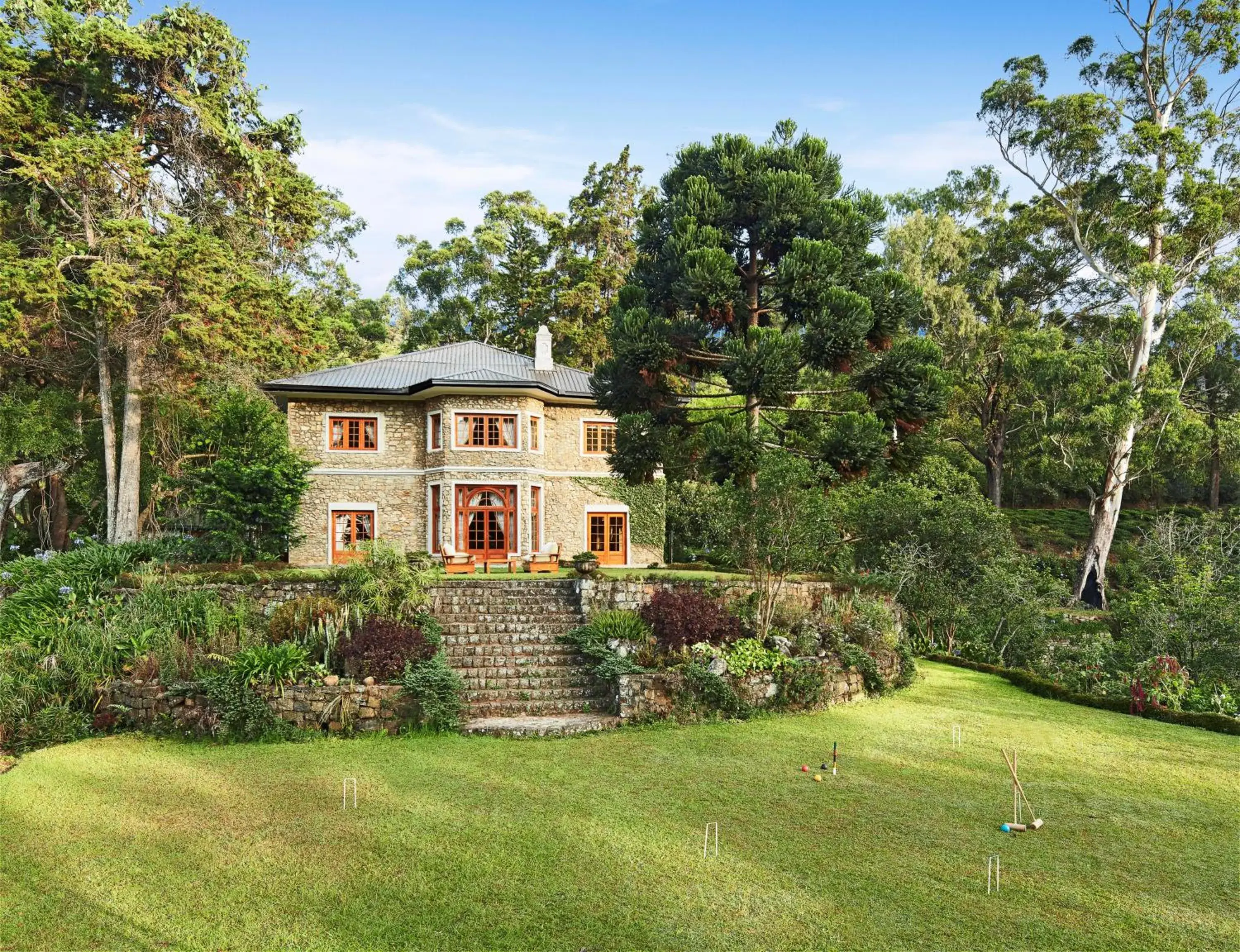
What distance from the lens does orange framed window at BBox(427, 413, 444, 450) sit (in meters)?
20.8

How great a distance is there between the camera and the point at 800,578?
1470 cm

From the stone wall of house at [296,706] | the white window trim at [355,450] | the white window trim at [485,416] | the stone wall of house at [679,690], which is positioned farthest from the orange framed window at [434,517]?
the stone wall of house at [679,690]

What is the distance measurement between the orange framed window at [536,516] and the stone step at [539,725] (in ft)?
34.9

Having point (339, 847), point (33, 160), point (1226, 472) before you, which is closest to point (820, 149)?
point (339, 847)

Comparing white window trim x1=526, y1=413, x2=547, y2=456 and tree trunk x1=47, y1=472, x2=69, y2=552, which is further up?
white window trim x1=526, y1=413, x2=547, y2=456

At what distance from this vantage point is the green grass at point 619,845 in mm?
4895

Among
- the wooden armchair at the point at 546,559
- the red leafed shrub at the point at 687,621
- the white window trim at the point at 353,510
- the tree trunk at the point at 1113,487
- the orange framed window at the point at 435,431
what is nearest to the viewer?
the red leafed shrub at the point at 687,621

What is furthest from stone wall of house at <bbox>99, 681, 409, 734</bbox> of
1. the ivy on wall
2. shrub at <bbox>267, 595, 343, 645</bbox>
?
the ivy on wall

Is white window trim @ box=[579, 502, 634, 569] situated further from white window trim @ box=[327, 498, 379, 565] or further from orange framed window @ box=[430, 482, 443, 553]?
white window trim @ box=[327, 498, 379, 565]

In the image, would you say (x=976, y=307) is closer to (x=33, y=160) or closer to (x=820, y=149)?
(x=820, y=149)

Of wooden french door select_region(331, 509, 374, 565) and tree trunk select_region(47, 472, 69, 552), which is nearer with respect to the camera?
wooden french door select_region(331, 509, 374, 565)

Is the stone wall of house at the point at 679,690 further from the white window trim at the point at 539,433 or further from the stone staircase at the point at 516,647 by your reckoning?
the white window trim at the point at 539,433

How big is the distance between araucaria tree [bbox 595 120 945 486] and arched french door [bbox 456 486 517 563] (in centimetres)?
442

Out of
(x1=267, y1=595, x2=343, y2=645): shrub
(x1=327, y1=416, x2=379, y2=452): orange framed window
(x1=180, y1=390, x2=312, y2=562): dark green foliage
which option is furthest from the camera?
(x1=327, y1=416, x2=379, y2=452): orange framed window
